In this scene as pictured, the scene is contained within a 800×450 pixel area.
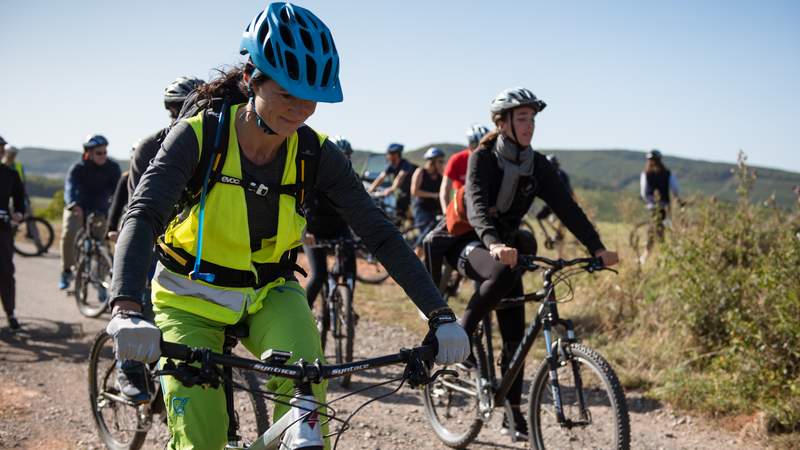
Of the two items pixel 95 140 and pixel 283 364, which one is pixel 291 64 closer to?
pixel 283 364

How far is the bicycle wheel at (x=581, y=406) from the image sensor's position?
400 centimetres

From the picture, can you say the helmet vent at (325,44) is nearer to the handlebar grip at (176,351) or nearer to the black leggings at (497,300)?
the handlebar grip at (176,351)

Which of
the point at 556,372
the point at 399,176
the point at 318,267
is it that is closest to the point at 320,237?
the point at 318,267

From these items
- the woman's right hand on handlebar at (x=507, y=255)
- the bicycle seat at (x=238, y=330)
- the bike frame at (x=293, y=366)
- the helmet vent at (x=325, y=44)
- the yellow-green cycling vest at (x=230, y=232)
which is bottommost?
the bicycle seat at (x=238, y=330)

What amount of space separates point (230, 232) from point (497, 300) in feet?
7.97

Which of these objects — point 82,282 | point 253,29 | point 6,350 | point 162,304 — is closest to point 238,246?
point 162,304

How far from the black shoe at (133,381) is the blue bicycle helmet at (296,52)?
99.2 inches

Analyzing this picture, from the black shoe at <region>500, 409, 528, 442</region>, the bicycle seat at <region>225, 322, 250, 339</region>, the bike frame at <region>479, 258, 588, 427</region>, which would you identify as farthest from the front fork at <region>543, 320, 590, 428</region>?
the bicycle seat at <region>225, 322, 250, 339</region>

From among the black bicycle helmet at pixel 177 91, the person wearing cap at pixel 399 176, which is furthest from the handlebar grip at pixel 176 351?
the person wearing cap at pixel 399 176

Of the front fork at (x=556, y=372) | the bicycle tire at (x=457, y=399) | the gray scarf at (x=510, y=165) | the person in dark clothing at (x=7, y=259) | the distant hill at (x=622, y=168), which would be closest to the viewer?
the front fork at (x=556, y=372)

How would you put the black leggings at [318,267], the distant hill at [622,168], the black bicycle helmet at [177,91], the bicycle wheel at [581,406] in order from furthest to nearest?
the distant hill at [622,168]
the black leggings at [318,267]
the black bicycle helmet at [177,91]
the bicycle wheel at [581,406]

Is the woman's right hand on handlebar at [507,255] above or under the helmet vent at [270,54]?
under

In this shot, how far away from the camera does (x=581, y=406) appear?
427cm

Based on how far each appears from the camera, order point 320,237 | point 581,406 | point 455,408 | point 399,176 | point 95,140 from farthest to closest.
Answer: point 399,176
point 95,140
point 320,237
point 455,408
point 581,406
